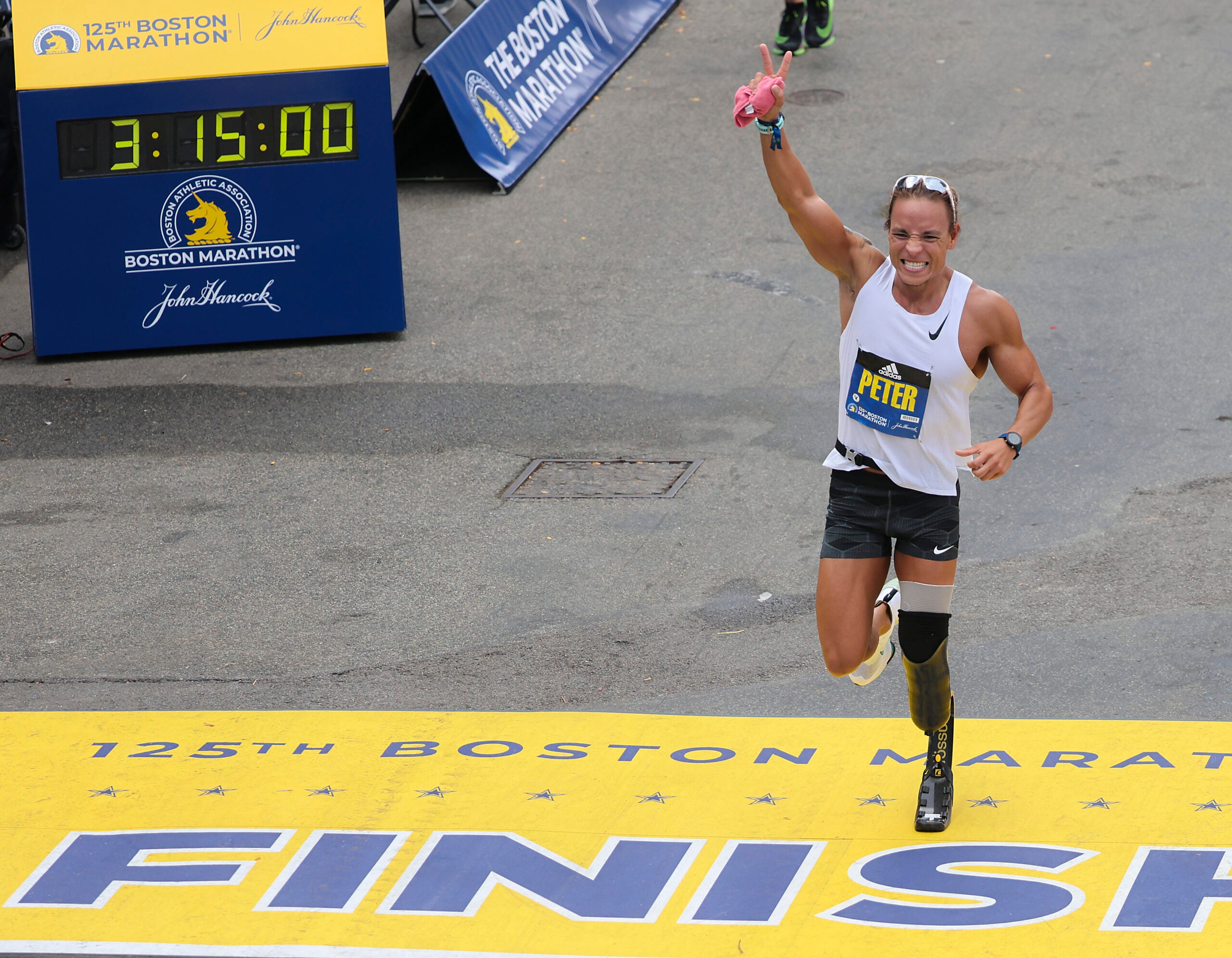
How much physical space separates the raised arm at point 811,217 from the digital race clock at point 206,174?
651cm

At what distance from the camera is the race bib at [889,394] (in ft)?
17.5

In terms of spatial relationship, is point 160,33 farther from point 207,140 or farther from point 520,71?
point 520,71

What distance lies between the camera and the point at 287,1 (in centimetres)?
1121

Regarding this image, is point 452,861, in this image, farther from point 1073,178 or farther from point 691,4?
point 691,4

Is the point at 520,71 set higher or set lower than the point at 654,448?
higher

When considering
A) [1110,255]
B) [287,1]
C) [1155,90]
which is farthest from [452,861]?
[1155,90]

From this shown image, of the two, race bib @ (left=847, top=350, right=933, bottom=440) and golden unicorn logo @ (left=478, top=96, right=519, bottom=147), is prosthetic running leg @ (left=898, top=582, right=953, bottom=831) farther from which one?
golden unicorn logo @ (left=478, top=96, right=519, bottom=147)

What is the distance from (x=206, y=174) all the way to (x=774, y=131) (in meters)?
7.06

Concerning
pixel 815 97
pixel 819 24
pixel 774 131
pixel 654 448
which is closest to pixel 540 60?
pixel 815 97

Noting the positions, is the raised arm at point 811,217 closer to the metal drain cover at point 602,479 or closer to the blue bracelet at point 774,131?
the blue bracelet at point 774,131

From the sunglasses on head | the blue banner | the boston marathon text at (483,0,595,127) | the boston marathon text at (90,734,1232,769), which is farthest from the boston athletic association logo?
the sunglasses on head

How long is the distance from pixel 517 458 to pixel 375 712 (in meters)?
3.09

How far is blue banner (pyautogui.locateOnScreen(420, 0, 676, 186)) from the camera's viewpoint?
14.4 meters

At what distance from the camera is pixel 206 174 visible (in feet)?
37.2
